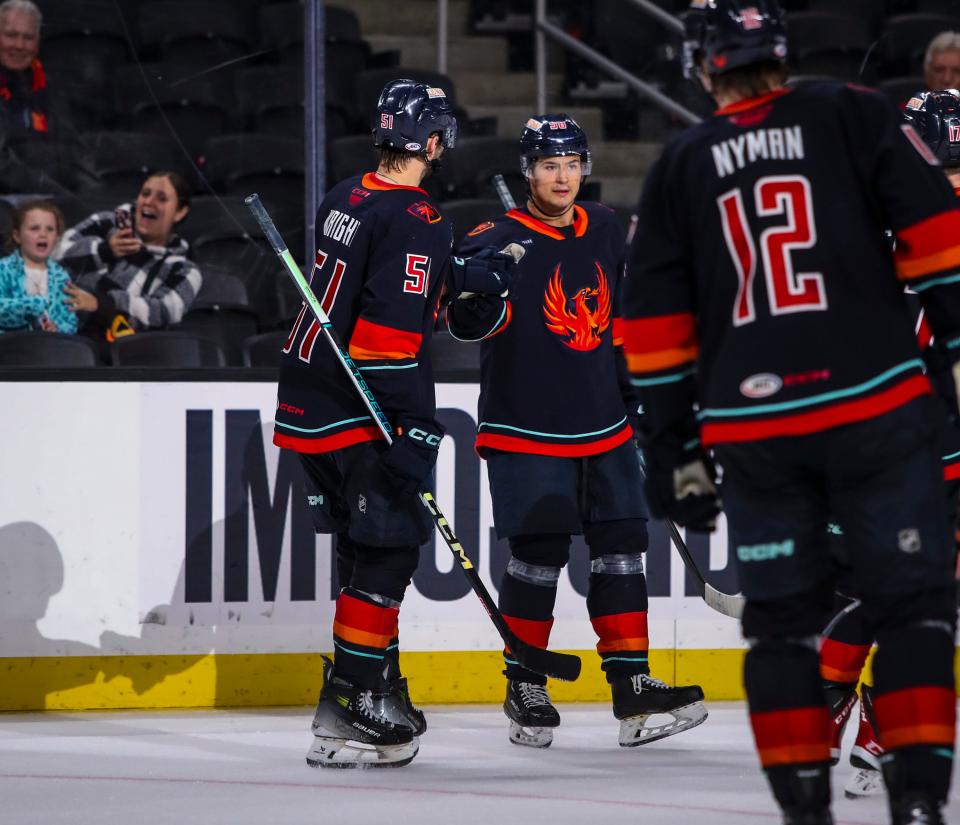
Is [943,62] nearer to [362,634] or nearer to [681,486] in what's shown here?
[362,634]

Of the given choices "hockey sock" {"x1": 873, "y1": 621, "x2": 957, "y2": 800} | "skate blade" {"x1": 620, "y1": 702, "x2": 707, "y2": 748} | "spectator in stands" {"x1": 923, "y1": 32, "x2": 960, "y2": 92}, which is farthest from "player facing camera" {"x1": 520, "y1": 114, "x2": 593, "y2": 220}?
"spectator in stands" {"x1": 923, "y1": 32, "x2": 960, "y2": 92}

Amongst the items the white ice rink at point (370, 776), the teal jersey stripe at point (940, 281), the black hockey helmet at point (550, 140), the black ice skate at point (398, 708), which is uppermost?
the black hockey helmet at point (550, 140)

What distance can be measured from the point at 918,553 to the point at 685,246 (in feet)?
1.72

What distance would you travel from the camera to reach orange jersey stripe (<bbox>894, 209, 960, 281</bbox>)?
217 cm

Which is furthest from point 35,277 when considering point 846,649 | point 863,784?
point 863,784

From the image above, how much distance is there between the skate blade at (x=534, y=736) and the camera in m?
3.57

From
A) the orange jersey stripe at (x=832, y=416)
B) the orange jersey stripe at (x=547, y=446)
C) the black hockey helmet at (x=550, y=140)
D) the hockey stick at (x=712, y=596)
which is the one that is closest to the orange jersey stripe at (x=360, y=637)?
the orange jersey stripe at (x=547, y=446)

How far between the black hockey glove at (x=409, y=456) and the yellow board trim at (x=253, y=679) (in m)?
0.93

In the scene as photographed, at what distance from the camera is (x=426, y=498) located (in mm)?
3379

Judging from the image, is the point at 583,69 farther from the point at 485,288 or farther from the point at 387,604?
the point at 387,604

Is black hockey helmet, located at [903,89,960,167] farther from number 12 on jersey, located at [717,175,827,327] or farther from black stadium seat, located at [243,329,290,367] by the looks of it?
black stadium seat, located at [243,329,290,367]

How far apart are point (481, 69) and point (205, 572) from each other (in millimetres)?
2208

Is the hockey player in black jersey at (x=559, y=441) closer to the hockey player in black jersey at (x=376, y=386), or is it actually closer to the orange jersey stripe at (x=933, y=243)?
the hockey player in black jersey at (x=376, y=386)

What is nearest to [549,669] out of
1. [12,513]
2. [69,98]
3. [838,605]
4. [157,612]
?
[838,605]
